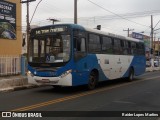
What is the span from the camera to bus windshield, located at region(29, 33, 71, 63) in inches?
575

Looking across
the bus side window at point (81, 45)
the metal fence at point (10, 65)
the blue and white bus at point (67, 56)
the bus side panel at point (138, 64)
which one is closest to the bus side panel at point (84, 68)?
the blue and white bus at point (67, 56)

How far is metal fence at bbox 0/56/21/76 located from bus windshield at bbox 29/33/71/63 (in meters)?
4.90

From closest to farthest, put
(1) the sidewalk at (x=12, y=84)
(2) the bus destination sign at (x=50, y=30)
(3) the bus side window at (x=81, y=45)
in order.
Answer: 1. (2) the bus destination sign at (x=50, y=30)
2. (3) the bus side window at (x=81, y=45)
3. (1) the sidewalk at (x=12, y=84)

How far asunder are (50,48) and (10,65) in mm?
6299

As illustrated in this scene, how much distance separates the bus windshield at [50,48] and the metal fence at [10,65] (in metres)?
4.90

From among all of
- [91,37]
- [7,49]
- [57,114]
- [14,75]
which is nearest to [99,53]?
[91,37]

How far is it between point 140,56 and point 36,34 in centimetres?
1130

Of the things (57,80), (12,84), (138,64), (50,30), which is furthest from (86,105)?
(138,64)

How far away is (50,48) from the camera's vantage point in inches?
589

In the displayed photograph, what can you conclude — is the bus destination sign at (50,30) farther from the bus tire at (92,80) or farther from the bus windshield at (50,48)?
the bus tire at (92,80)

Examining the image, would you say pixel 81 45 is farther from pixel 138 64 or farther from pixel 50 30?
pixel 138 64

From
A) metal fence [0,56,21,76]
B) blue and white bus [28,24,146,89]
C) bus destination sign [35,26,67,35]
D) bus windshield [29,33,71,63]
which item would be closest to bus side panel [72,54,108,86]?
blue and white bus [28,24,146,89]

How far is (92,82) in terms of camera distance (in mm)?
16516

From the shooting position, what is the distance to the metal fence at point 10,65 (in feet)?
65.7
